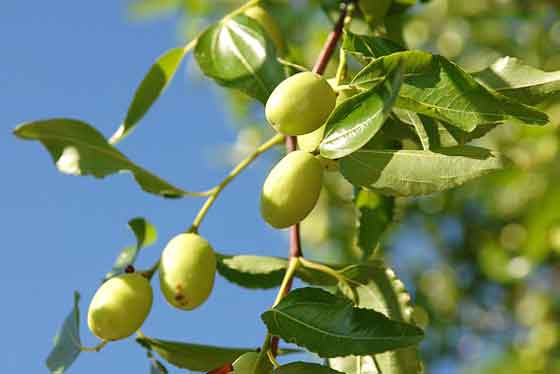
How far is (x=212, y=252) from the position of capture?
87cm

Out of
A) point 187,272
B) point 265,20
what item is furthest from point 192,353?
point 265,20

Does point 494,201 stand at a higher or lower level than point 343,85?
lower

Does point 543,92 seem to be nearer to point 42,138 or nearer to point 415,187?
point 415,187

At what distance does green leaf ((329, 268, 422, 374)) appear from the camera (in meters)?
0.89

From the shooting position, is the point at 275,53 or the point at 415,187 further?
the point at 275,53

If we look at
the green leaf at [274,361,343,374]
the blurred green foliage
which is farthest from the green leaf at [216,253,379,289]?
the blurred green foliage

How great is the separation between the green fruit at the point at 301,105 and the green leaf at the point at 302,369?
0.22 m

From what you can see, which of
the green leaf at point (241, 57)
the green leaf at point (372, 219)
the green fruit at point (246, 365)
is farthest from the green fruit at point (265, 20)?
the green fruit at point (246, 365)

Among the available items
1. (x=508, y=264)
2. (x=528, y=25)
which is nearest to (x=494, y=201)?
(x=508, y=264)

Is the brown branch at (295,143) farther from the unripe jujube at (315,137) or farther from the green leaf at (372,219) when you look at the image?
the green leaf at (372,219)

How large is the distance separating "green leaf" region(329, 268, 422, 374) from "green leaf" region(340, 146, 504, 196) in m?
0.18

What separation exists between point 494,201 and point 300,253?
2.08 metres

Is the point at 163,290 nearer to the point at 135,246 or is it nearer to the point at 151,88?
the point at 135,246

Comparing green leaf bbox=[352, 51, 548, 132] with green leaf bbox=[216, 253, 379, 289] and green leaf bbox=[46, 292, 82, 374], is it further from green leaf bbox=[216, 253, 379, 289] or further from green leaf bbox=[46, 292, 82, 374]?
green leaf bbox=[46, 292, 82, 374]
